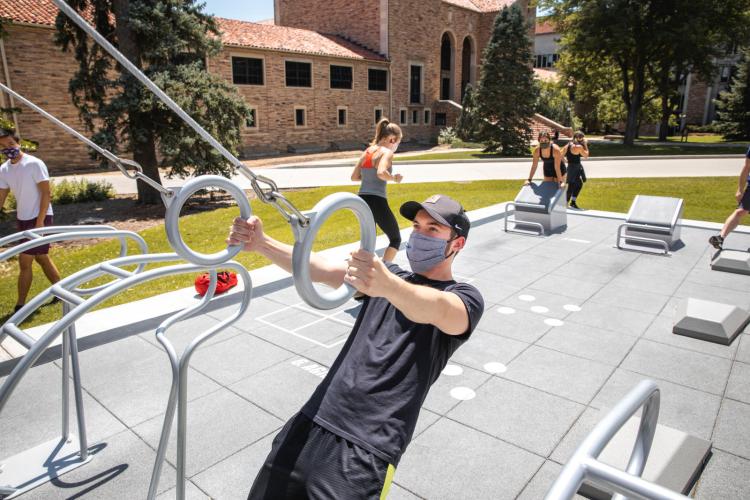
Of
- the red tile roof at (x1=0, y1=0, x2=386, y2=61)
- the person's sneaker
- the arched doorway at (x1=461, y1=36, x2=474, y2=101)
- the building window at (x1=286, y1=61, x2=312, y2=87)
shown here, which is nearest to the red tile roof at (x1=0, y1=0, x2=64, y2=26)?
the red tile roof at (x1=0, y1=0, x2=386, y2=61)

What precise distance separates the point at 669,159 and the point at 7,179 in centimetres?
2746

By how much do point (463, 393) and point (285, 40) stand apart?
1431 inches

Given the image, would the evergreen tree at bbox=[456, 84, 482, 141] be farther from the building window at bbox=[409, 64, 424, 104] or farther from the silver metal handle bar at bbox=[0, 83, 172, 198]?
the silver metal handle bar at bbox=[0, 83, 172, 198]

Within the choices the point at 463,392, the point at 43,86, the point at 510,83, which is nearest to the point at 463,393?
the point at 463,392

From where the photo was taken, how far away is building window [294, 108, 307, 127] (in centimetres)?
3688

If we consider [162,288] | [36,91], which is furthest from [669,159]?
[36,91]

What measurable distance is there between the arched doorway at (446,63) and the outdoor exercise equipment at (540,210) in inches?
1609

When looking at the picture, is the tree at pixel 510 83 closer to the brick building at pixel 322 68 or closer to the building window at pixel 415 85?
the brick building at pixel 322 68

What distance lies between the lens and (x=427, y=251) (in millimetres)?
2652

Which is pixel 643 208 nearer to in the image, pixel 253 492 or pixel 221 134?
pixel 253 492

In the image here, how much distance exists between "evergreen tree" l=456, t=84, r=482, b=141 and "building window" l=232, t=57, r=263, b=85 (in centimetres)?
1483

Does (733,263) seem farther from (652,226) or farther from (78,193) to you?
(78,193)

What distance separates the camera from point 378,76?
41.4m

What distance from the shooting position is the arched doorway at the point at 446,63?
4791 cm
